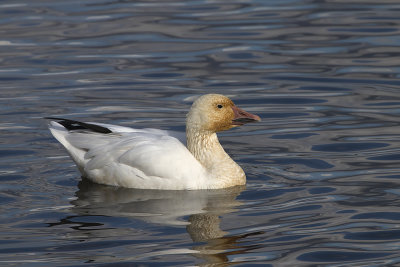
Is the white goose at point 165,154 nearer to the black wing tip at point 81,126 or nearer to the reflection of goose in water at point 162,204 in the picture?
the black wing tip at point 81,126

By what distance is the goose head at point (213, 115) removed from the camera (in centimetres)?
998

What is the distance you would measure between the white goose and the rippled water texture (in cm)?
15

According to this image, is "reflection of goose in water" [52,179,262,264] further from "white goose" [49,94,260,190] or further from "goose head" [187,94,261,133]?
"goose head" [187,94,261,133]

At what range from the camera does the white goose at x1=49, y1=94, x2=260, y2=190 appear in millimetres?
9828

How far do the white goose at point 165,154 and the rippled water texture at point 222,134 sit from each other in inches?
6.0

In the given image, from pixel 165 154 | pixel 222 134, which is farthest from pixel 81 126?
Result: pixel 222 134

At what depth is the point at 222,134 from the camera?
12.0 m

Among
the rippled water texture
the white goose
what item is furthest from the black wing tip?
the rippled water texture

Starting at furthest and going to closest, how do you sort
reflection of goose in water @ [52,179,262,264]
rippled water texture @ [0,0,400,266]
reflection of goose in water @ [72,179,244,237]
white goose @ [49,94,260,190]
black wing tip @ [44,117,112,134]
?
black wing tip @ [44,117,112,134] < white goose @ [49,94,260,190] < reflection of goose in water @ [72,179,244,237] < rippled water texture @ [0,0,400,266] < reflection of goose in water @ [52,179,262,264]

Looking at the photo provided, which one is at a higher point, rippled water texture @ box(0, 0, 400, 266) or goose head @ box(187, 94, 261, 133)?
goose head @ box(187, 94, 261, 133)

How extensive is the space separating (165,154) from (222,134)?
224cm

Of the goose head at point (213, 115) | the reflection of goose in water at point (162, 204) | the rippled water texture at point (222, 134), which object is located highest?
the goose head at point (213, 115)

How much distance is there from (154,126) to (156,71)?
2.79 meters

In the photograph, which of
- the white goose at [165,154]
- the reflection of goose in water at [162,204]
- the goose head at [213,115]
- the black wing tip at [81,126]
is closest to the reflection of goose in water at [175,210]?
the reflection of goose in water at [162,204]
